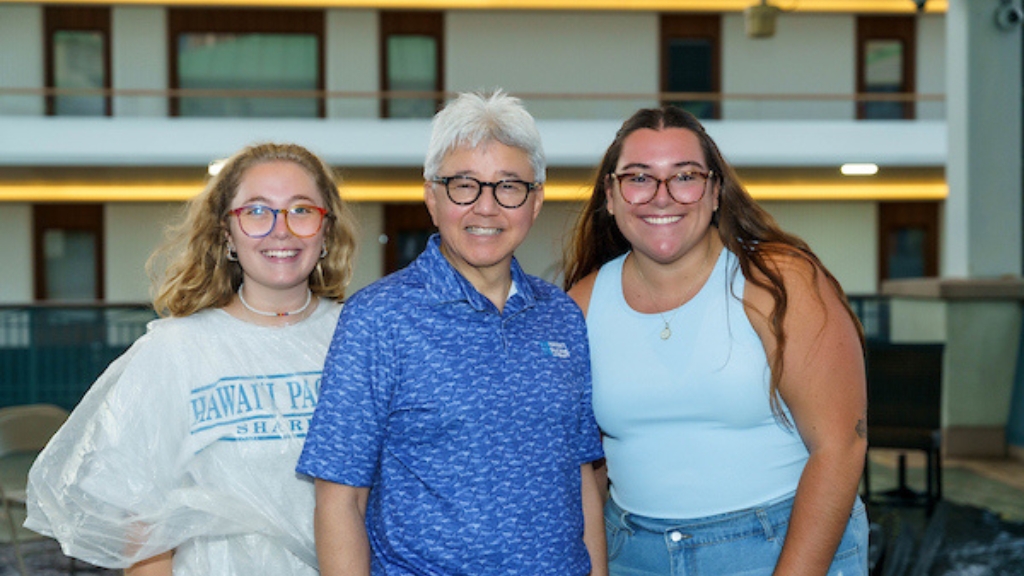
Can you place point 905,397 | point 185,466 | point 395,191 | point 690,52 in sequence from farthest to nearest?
1. point 690,52
2. point 395,191
3. point 905,397
4. point 185,466

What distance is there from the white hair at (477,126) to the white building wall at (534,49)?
15.0 m

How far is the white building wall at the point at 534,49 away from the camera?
Result: 54.8 ft

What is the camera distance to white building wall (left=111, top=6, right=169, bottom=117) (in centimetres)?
1622

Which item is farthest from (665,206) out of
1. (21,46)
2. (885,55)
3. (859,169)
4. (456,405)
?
(885,55)

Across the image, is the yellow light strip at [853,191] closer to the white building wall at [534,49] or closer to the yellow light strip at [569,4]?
the yellow light strip at [569,4]

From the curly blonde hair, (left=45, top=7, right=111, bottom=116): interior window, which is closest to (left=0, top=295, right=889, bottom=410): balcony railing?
the curly blonde hair

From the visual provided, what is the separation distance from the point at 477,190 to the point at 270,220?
0.46m

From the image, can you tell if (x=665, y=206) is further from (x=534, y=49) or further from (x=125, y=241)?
(x=125, y=241)

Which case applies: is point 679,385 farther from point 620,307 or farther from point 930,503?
point 930,503

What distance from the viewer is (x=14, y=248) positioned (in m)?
16.0

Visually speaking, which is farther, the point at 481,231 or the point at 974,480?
the point at 974,480

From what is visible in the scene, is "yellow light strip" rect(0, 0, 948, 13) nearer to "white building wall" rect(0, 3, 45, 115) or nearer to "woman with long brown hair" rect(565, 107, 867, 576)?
"white building wall" rect(0, 3, 45, 115)

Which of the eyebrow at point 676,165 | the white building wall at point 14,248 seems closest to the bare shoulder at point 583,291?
the eyebrow at point 676,165

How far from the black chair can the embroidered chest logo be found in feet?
13.1
